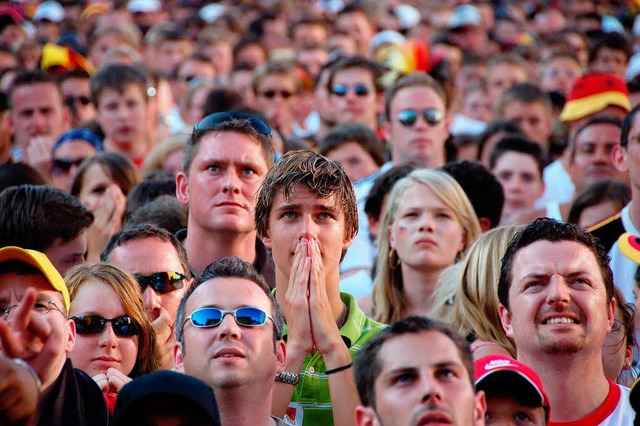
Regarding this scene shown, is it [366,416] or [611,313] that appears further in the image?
[611,313]

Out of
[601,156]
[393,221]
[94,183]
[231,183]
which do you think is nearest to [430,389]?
[231,183]

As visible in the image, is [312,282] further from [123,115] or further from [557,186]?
[557,186]

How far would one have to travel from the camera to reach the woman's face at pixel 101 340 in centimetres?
572

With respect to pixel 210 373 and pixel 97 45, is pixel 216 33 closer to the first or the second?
pixel 97 45

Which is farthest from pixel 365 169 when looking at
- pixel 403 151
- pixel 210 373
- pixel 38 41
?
pixel 38 41

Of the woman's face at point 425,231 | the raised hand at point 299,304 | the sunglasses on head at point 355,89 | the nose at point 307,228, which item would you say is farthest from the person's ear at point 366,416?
the sunglasses on head at point 355,89

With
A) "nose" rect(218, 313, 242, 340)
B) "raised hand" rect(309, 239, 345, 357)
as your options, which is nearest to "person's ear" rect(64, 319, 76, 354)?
"nose" rect(218, 313, 242, 340)

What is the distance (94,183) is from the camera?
8.63 m

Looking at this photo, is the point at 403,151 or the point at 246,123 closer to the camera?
the point at 246,123

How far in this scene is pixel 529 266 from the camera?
577 centimetres

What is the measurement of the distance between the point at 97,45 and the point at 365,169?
6408 mm

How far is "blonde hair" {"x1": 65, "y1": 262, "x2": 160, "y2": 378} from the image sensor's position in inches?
230

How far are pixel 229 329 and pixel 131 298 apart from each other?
0.87 meters

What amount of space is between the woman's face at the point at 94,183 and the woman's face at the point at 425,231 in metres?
2.12
